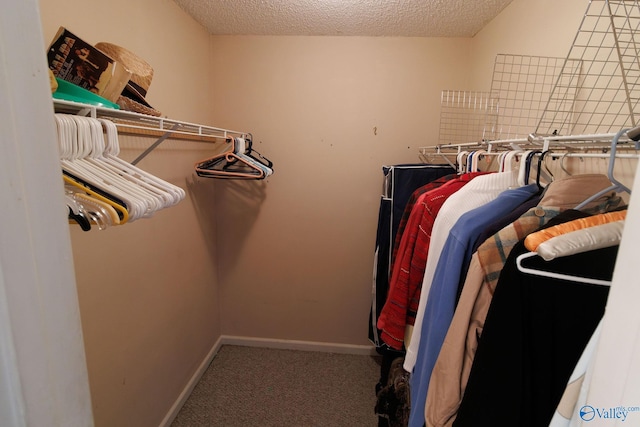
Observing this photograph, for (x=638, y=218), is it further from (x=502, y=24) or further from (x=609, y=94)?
(x=502, y=24)

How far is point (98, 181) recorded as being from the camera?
0.75 m

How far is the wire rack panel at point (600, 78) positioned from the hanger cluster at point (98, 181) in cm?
115

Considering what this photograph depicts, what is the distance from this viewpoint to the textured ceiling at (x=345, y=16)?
167 centimetres

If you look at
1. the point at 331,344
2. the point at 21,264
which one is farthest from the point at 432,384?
the point at 331,344

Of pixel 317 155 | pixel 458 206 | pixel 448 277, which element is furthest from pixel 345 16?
pixel 448 277

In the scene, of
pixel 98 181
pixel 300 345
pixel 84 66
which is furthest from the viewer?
pixel 300 345

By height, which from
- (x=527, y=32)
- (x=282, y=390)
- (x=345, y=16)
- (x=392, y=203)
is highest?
(x=345, y=16)

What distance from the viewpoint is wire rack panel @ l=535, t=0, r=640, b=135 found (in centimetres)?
94

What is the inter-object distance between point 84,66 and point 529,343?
1281 mm

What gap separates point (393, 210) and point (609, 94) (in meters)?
0.98

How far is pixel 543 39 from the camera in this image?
4.41 ft

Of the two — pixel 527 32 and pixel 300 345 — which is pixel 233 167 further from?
pixel 527 32

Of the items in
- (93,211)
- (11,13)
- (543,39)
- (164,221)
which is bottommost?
(164,221)

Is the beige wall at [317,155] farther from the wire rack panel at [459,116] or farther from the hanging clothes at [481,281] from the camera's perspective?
the hanging clothes at [481,281]
